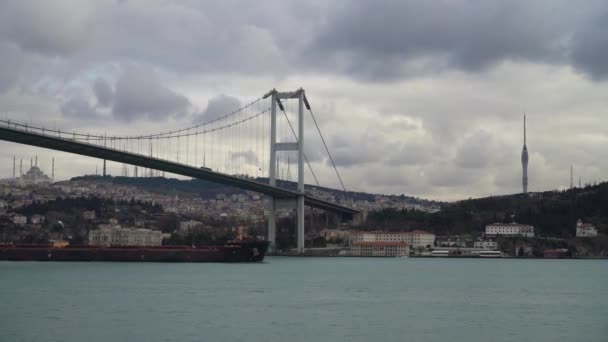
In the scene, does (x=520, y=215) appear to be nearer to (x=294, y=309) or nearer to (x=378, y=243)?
(x=378, y=243)

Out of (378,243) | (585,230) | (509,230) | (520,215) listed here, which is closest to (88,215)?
(378,243)

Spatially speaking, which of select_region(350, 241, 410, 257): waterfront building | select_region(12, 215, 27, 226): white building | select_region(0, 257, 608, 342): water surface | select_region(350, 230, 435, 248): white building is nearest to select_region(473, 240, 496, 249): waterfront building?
select_region(350, 230, 435, 248): white building

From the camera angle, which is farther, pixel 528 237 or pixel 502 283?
pixel 528 237

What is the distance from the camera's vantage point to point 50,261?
48250 millimetres

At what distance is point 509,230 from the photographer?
78562mm

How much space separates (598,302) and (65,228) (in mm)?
67084

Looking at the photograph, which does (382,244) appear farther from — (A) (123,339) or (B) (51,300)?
(A) (123,339)

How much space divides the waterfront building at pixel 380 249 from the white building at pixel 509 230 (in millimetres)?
11289

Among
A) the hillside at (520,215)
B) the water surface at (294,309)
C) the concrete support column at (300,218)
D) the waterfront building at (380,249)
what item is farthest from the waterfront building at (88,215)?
the water surface at (294,309)

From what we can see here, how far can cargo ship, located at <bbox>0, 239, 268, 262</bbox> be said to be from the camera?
46688mm

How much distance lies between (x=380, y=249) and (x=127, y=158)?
35.7m

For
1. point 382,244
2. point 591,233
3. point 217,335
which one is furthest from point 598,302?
point 591,233

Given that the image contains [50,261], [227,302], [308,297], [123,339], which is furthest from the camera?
[50,261]

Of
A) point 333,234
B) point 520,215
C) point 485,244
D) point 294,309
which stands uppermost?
point 520,215
